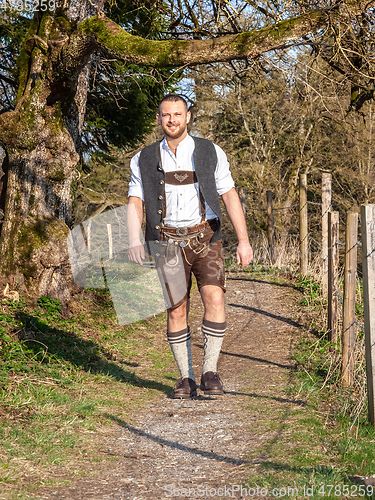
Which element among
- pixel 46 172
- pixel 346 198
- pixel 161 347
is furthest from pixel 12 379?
pixel 346 198

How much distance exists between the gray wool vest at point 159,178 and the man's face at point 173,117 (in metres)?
0.17

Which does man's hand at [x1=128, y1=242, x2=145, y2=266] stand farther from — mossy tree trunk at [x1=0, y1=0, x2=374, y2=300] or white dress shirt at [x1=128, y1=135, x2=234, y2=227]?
mossy tree trunk at [x1=0, y1=0, x2=374, y2=300]

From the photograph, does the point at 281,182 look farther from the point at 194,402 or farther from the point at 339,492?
the point at 339,492

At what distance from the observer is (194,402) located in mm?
4551

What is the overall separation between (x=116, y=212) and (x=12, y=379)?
1639 cm

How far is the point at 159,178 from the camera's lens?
13.8 ft

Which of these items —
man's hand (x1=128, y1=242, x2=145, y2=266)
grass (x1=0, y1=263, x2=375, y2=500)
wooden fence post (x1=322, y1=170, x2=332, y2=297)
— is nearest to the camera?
grass (x1=0, y1=263, x2=375, y2=500)

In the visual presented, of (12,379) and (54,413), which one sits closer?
(54,413)

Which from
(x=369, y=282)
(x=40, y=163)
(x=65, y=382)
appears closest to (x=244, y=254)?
(x=369, y=282)

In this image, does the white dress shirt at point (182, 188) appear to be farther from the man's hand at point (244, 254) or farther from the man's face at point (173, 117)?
the man's hand at point (244, 254)

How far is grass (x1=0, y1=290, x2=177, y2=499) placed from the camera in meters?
3.32

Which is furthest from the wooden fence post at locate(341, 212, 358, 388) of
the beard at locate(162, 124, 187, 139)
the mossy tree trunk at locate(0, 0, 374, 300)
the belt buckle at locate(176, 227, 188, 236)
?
the mossy tree trunk at locate(0, 0, 374, 300)

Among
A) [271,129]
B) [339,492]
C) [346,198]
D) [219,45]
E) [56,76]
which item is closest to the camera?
[339,492]

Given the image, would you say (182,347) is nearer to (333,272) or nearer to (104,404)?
(104,404)
